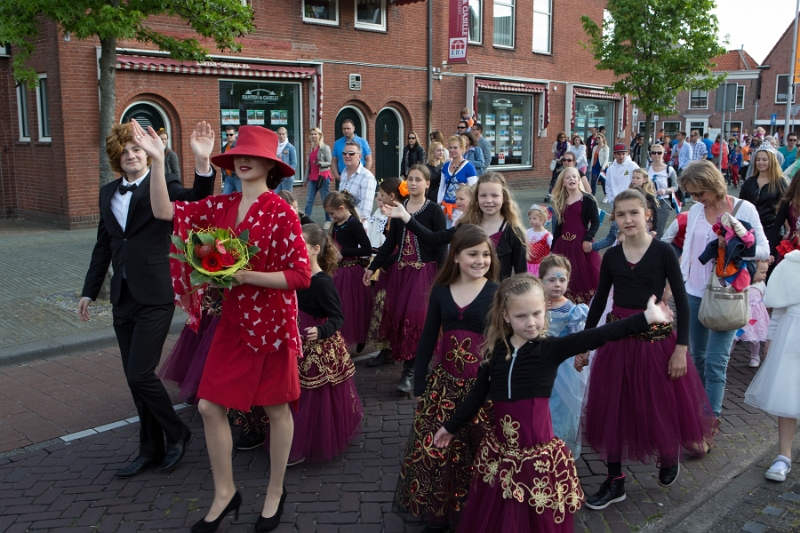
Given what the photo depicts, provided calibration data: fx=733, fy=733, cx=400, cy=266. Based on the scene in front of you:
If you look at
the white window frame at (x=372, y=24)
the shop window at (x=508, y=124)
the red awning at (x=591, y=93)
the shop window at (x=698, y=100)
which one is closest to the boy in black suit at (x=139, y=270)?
the white window frame at (x=372, y=24)

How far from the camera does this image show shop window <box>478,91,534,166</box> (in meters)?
24.7

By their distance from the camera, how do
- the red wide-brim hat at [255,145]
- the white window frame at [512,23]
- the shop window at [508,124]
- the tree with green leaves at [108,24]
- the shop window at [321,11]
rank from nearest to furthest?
the red wide-brim hat at [255,145] < the tree with green leaves at [108,24] < the shop window at [321,11] < the white window frame at [512,23] < the shop window at [508,124]

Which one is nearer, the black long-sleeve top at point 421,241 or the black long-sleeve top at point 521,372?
the black long-sleeve top at point 521,372

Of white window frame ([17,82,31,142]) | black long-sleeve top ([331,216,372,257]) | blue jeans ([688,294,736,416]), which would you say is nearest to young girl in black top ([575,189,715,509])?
blue jeans ([688,294,736,416])

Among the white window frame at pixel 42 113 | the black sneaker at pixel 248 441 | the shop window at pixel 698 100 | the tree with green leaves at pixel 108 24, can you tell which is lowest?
the black sneaker at pixel 248 441

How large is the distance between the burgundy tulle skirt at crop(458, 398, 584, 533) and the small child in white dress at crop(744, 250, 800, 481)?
192 cm

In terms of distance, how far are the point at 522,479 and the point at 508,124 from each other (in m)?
23.4

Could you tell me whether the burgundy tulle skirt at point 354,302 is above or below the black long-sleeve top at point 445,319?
below

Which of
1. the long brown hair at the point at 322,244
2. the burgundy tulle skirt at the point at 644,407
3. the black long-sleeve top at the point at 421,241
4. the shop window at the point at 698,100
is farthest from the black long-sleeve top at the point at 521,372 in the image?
the shop window at the point at 698,100

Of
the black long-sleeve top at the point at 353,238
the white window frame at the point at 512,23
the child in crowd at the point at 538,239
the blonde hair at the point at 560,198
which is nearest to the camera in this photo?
the black long-sleeve top at the point at 353,238

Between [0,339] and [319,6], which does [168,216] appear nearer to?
[0,339]

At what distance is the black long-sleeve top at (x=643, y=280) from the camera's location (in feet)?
14.3

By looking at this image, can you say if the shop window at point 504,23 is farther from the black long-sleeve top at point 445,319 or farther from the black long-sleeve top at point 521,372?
the black long-sleeve top at point 521,372

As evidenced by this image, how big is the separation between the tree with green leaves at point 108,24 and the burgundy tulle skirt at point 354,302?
13.0 feet
